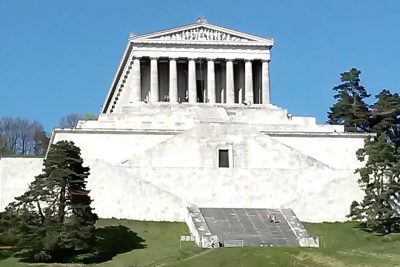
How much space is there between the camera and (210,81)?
67.8 m

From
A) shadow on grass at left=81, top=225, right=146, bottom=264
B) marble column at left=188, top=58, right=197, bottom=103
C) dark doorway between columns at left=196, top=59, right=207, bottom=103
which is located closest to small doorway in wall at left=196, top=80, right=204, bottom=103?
dark doorway between columns at left=196, top=59, right=207, bottom=103

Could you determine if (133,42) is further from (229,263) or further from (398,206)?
(229,263)

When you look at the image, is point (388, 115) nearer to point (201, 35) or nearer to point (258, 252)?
point (201, 35)

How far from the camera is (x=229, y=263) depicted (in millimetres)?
30984

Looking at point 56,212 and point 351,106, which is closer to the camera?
point 56,212

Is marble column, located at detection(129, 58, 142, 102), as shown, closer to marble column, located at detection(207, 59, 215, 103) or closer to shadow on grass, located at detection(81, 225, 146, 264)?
marble column, located at detection(207, 59, 215, 103)

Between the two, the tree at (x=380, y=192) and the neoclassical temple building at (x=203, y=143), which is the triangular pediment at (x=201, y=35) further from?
the tree at (x=380, y=192)

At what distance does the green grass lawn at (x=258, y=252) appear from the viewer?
30828mm

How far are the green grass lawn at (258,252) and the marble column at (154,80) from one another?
2538cm

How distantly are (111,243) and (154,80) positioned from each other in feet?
102

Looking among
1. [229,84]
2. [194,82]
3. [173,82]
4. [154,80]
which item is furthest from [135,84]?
[229,84]

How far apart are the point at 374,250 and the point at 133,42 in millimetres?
38456

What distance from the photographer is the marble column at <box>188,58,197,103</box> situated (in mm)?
67075

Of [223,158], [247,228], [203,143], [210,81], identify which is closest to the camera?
[247,228]
